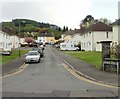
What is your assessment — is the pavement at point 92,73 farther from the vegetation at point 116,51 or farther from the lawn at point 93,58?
the vegetation at point 116,51

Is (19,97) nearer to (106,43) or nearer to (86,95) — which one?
(86,95)

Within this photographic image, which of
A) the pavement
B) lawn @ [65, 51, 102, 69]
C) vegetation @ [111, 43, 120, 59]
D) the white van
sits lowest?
the pavement

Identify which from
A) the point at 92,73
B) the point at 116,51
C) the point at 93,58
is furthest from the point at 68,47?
the point at 92,73

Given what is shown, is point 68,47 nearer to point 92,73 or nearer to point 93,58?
point 93,58

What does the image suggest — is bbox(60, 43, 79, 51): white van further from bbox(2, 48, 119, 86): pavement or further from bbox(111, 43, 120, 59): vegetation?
bbox(111, 43, 120, 59): vegetation

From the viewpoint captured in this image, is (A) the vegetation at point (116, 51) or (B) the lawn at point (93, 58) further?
(B) the lawn at point (93, 58)

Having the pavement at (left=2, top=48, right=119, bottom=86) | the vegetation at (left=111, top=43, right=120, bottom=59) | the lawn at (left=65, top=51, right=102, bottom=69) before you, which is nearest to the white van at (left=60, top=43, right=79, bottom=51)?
the lawn at (left=65, top=51, right=102, bottom=69)

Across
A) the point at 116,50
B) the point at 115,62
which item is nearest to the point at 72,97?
the point at 115,62

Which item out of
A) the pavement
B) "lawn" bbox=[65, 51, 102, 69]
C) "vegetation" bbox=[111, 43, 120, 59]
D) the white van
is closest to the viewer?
the pavement

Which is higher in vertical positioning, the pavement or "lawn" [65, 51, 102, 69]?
"lawn" [65, 51, 102, 69]

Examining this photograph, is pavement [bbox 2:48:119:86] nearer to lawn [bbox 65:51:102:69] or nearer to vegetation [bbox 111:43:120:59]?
lawn [bbox 65:51:102:69]

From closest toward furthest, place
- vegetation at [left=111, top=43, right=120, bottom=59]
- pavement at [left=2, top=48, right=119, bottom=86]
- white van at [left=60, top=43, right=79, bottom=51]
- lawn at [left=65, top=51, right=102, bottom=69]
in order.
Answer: pavement at [left=2, top=48, right=119, bottom=86]
vegetation at [left=111, top=43, right=120, bottom=59]
lawn at [left=65, top=51, right=102, bottom=69]
white van at [left=60, top=43, right=79, bottom=51]

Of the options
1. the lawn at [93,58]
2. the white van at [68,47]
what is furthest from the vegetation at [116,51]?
the white van at [68,47]

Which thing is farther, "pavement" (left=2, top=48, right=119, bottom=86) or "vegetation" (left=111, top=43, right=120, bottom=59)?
"vegetation" (left=111, top=43, right=120, bottom=59)
